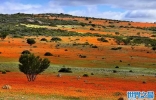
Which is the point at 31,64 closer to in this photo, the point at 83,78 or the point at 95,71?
the point at 83,78

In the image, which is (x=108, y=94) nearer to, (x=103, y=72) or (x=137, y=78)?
(x=137, y=78)

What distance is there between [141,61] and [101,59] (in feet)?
26.5

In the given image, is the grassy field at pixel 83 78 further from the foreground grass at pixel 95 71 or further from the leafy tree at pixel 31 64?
the leafy tree at pixel 31 64

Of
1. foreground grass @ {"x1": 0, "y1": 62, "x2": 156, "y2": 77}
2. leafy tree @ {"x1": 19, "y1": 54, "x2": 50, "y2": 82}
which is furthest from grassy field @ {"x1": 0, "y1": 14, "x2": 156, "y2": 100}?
leafy tree @ {"x1": 19, "y1": 54, "x2": 50, "y2": 82}

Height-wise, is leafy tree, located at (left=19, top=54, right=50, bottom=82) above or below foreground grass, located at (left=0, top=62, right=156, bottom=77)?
below

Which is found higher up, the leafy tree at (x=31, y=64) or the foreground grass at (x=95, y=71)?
the foreground grass at (x=95, y=71)

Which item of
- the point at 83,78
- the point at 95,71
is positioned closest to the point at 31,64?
the point at 83,78

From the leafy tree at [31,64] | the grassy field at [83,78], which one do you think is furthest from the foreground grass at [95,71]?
the leafy tree at [31,64]

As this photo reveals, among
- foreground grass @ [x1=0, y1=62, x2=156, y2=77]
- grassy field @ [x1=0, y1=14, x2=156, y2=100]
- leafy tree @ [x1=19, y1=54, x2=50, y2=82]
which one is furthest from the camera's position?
foreground grass @ [x1=0, y1=62, x2=156, y2=77]

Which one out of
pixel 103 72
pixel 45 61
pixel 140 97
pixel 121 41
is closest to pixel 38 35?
pixel 121 41

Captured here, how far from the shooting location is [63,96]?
29156 millimetres

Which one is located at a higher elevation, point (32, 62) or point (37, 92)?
point (32, 62)

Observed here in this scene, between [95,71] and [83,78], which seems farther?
[95,71]

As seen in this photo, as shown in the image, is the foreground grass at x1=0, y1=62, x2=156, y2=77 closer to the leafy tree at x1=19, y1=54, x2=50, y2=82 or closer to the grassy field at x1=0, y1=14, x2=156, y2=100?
the grassy field at x1=0, y1=14, x2=156, y2=100
